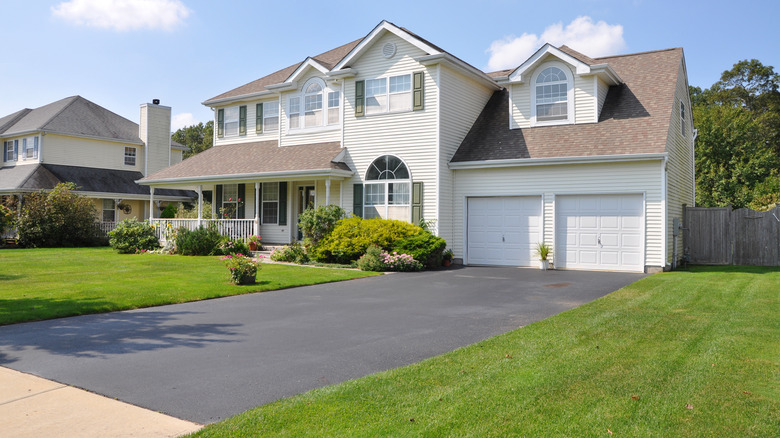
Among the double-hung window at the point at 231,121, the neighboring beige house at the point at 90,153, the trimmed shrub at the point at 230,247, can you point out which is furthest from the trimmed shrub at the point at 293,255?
the neighboring beige house at the point at 90,153

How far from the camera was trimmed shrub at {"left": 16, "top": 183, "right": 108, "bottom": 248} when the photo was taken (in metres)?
24.6

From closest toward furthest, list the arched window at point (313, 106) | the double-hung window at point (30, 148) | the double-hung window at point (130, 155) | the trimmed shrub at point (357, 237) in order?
the trimmed shrub at point (357, 237)
the arched window at point (313, 106)
the double-hung window at point (30, 148)
the double-hung window at point (130, 155)

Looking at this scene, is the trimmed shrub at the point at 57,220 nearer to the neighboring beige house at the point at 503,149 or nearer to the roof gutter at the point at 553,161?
the neighboring beige house at the point at 503,149

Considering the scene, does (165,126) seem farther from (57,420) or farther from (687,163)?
(57,420)

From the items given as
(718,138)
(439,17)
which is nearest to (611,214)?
(439,17)

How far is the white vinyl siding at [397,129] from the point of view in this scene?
18.0 m

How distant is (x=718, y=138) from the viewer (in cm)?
3195

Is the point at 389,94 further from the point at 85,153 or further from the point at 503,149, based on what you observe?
the point at 85,153

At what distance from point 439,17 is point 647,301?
1025cm

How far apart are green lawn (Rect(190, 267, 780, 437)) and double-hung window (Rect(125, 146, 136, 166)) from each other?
31.7m

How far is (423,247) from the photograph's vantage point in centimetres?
1656

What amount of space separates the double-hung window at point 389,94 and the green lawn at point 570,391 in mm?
12290

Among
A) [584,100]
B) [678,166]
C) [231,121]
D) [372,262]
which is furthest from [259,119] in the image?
[678,166]

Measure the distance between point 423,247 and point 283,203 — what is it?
8.05m
